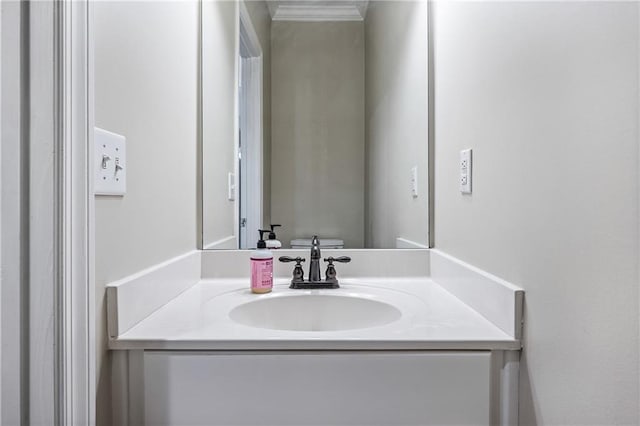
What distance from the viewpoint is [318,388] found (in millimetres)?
764

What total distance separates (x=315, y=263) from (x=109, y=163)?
25.7 inches

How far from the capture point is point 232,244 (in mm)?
1354

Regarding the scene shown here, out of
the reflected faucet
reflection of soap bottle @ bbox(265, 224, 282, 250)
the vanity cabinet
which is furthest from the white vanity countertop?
reflection of soap bottle @ bbox(265, 224, 282, 250)

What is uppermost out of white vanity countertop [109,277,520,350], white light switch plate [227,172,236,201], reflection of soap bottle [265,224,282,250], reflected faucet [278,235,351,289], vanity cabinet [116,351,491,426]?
white light switch plate [227,172,236,201]

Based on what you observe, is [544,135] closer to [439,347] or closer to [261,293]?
[439,347]

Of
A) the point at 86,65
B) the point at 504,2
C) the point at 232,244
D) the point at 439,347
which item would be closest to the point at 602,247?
the point at 439,347

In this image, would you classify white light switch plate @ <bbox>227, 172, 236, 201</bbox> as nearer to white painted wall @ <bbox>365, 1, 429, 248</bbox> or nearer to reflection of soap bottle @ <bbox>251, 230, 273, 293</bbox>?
reflection of soap bottle @ <bbox>251, 230, 273, 293</bbox>

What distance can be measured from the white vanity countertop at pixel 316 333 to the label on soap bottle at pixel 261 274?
0.10m

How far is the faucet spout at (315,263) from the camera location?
3.99 ft

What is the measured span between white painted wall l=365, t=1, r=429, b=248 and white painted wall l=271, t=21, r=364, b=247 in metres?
0.04

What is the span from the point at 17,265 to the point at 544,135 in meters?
0.85

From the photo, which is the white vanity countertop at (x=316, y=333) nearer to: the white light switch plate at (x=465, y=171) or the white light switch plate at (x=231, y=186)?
the white light switch plate at (x=465, y=171)

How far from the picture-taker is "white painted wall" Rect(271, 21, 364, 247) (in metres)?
1.38

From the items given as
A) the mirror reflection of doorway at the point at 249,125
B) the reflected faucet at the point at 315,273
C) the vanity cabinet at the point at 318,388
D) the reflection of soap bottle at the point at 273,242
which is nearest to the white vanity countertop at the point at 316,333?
the vanity cabinet at the point at 318,388
